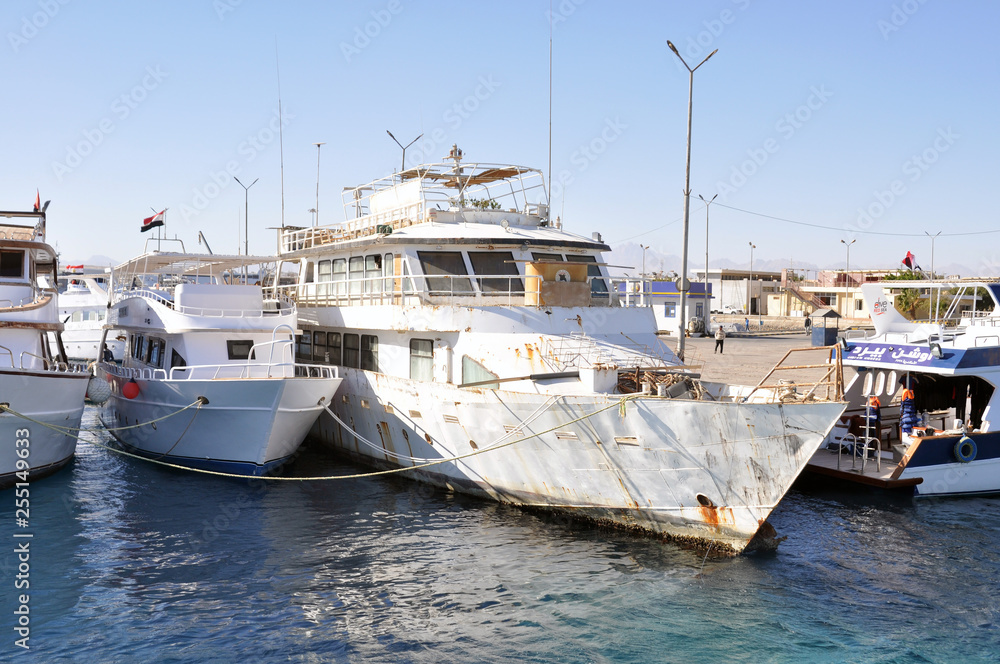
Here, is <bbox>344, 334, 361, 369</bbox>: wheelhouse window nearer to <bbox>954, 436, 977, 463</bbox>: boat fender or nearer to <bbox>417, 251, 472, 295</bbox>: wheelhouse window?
<bbox>417, 251, 472, 295</bbox>: wheelhouse window

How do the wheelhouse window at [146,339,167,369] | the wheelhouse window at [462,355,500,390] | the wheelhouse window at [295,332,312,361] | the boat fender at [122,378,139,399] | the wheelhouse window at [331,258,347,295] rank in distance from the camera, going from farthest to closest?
the wheelhouse window at [295,332,312,361] < the wheelhouse window at [331,258,347,295] < the wheelhouse window at [146,339,167,369] < the boat fender at [122,378,139,399] < the wheelhouse window at [462,355,500,390]

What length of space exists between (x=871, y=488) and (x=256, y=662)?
1399cm

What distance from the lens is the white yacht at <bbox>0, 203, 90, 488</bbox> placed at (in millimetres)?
15953

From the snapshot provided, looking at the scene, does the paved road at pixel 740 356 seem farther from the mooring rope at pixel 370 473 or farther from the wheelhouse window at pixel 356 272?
the wheelhouse window at pixel 356 272

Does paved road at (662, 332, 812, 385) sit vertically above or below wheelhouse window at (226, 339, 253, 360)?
below

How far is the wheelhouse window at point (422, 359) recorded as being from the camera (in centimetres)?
1666

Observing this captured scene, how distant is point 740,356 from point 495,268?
24.5 metres

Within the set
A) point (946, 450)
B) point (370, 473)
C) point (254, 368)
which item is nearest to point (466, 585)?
point (370, 473)

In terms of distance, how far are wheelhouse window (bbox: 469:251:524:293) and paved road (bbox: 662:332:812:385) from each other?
5.63 metres

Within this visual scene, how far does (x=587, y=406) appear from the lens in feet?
43.8

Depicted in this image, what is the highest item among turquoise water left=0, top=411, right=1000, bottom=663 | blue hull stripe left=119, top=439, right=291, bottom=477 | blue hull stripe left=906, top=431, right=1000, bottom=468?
blue hull stripe left=906, top=431, right=1000, bottom=468

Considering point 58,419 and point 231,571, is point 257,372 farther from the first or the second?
point 231,571

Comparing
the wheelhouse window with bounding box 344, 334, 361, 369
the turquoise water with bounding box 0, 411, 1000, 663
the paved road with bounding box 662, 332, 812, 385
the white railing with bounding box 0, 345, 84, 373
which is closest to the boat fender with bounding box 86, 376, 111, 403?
the white railing with bounding box 0, 345, 84, 373

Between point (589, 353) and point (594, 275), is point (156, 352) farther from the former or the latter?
point (589, 353)
